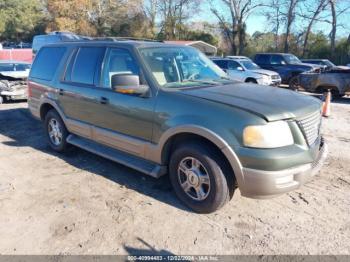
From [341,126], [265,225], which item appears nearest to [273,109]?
[265,225]

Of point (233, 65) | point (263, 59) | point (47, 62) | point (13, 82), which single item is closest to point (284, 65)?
point (263, 59)

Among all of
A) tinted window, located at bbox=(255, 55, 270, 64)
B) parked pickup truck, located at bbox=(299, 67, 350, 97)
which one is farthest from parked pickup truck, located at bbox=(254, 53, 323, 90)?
parked pickup truck, located at bbox=(299, 67, 350, 97)

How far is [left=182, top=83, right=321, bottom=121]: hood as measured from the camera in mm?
3350

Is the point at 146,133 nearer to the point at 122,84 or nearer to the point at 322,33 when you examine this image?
the point at 122,84

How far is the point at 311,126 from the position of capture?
3.63 meters

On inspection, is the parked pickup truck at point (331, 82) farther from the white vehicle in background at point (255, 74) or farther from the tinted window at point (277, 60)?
the tinted window at point (277, 60)

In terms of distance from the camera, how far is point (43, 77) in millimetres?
6004

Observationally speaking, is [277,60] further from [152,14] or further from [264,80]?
[152,14]

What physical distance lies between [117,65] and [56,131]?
2066mm

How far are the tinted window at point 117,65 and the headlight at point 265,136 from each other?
1720mm

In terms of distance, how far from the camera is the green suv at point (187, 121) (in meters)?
3.28

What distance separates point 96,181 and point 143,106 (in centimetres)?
138

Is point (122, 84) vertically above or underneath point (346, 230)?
above

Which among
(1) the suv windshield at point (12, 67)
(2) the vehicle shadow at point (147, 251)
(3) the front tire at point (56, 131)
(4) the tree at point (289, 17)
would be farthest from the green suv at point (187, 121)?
(4) the tree at point (289, 17)
